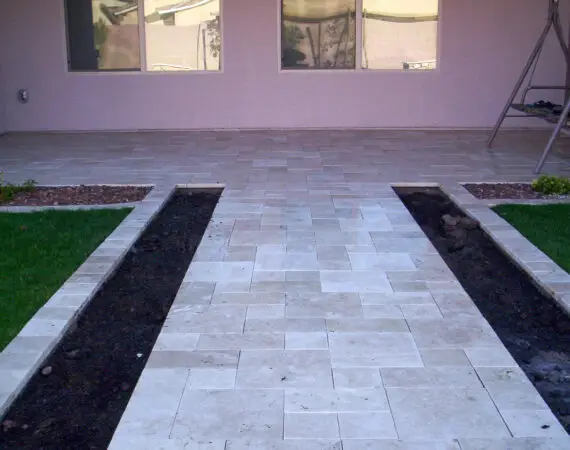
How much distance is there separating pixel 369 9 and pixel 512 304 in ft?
24.5

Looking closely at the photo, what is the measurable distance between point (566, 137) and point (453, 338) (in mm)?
7651

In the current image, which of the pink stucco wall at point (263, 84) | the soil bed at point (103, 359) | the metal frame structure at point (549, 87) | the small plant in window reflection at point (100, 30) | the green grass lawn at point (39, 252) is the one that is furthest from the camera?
the small plant in window reflection at point (100, 30)

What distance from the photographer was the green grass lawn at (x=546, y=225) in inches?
199

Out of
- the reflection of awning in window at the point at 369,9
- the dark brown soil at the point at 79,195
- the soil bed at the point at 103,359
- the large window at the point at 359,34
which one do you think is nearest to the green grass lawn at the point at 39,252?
the soil bed at the point at 103,359

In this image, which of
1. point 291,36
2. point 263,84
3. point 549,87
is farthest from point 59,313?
point 291,36

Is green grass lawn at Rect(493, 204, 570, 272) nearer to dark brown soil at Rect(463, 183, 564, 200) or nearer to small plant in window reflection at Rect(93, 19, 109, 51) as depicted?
dark brown soil at Rect(463, 183, 564, 200)

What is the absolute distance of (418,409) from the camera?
3.04 meters

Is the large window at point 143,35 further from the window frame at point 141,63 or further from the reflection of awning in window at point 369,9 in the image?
the reflection of awning in window at point 369,9

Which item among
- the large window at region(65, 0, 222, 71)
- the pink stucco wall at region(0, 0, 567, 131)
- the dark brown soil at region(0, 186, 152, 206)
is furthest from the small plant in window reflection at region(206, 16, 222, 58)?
the dark brown soil at region(0, 186, 152, 206)

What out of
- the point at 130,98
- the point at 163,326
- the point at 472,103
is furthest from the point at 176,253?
the point at 472,103

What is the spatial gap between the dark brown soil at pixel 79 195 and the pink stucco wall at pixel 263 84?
4.12 meters

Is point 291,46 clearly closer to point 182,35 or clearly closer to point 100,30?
A: point 182,35

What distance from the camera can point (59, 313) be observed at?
4027mm

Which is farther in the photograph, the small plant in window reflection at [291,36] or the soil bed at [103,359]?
the small plant in window reflection at [291,36]
